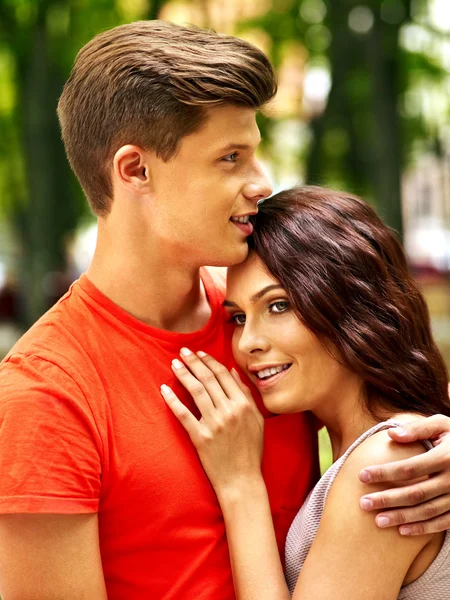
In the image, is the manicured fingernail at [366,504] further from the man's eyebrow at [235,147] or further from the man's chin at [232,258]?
the man's eyebrow at [235,147]

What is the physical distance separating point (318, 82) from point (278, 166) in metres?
7.18

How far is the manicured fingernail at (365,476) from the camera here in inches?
114

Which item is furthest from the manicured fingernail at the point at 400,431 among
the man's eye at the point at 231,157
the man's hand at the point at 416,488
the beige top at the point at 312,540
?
the man's eye at the point at 231,157

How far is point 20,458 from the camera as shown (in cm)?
276

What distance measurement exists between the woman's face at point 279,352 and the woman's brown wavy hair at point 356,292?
44mm

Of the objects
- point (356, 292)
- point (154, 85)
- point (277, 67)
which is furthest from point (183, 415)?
point (277, 67)

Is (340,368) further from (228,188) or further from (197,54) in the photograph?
(197,54)

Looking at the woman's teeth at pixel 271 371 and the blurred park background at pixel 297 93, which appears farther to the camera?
the blurred park background at pixel 297 93

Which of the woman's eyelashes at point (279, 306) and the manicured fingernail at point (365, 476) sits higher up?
the woman's eyelashes at point (279, 306)

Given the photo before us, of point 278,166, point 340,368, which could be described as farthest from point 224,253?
point 278,166

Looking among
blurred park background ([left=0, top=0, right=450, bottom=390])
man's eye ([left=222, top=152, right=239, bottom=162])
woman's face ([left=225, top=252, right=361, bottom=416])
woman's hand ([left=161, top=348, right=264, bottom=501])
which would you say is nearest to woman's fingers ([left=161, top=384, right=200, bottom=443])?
woman's hand ([left=161, top=348, right=264, bottom=501])

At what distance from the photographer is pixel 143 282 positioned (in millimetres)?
3246

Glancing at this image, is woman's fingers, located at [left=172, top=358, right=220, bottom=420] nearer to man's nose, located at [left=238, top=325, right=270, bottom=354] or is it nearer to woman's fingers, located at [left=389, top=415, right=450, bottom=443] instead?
man's nose, located at [left=238, top=325, right=270, bottom=354]

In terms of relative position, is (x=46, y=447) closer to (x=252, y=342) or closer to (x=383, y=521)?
(x=252, y=342)
